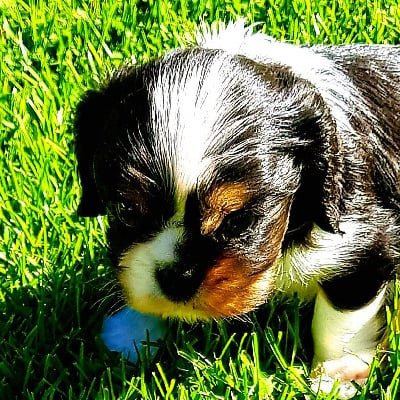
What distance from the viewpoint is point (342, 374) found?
3.39m

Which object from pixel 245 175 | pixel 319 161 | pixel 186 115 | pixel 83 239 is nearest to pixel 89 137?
pixel 186 115

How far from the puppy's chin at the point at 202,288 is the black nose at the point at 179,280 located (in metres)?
0.01

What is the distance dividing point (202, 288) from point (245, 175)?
1.23 feet

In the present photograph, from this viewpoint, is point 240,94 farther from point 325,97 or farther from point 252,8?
point 252,8

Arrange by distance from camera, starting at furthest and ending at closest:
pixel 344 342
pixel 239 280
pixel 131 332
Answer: pixel 131 332 < pixel 344 342 < pixel 239 280

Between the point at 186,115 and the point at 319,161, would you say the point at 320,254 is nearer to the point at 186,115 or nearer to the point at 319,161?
the point at 319,161

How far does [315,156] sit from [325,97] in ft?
0.80

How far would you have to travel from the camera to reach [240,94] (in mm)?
2699

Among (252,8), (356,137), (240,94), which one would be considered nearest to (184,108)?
(240,94)

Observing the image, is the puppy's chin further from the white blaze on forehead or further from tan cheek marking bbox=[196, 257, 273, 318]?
the white blaze on forehead

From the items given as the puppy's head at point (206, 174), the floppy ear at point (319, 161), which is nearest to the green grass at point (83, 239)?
the puppy's head at point (206, 174)

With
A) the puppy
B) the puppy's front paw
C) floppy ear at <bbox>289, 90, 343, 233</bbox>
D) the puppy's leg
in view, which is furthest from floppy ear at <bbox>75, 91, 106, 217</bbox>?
the puppy's front paw

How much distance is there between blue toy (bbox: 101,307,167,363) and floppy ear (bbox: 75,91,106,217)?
54 cm

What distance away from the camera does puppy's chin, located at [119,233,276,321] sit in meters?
2.75
